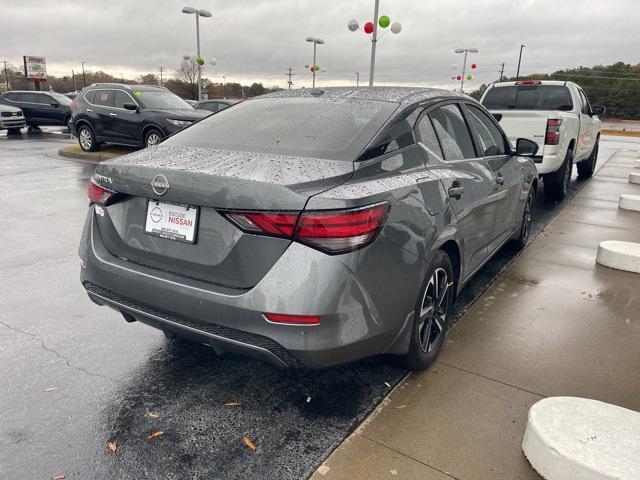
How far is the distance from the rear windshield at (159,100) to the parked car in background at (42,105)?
9.74 m

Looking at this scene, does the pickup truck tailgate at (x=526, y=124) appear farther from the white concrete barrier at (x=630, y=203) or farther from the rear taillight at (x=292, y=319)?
the rear taillight at (x=292, y=319)

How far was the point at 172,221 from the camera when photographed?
96.0 inches

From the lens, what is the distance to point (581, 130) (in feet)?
30.3

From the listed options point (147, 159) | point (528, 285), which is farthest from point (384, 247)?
point (528, 285)

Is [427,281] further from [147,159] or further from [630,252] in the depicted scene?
[630,252]

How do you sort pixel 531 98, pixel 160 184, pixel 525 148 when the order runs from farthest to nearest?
1. pixel 531 98
2. pixel 525 148
3. pixel 160 184

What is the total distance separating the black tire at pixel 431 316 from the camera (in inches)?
113

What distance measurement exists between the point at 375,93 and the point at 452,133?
621 mm

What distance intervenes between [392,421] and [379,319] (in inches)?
22.8

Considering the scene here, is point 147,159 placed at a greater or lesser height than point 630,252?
greater

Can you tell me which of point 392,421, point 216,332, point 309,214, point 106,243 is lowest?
point 392,421

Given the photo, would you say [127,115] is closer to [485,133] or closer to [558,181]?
[558,181]

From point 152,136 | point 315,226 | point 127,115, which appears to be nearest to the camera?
point 315,226

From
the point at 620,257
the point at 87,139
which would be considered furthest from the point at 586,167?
the point at 87,139
